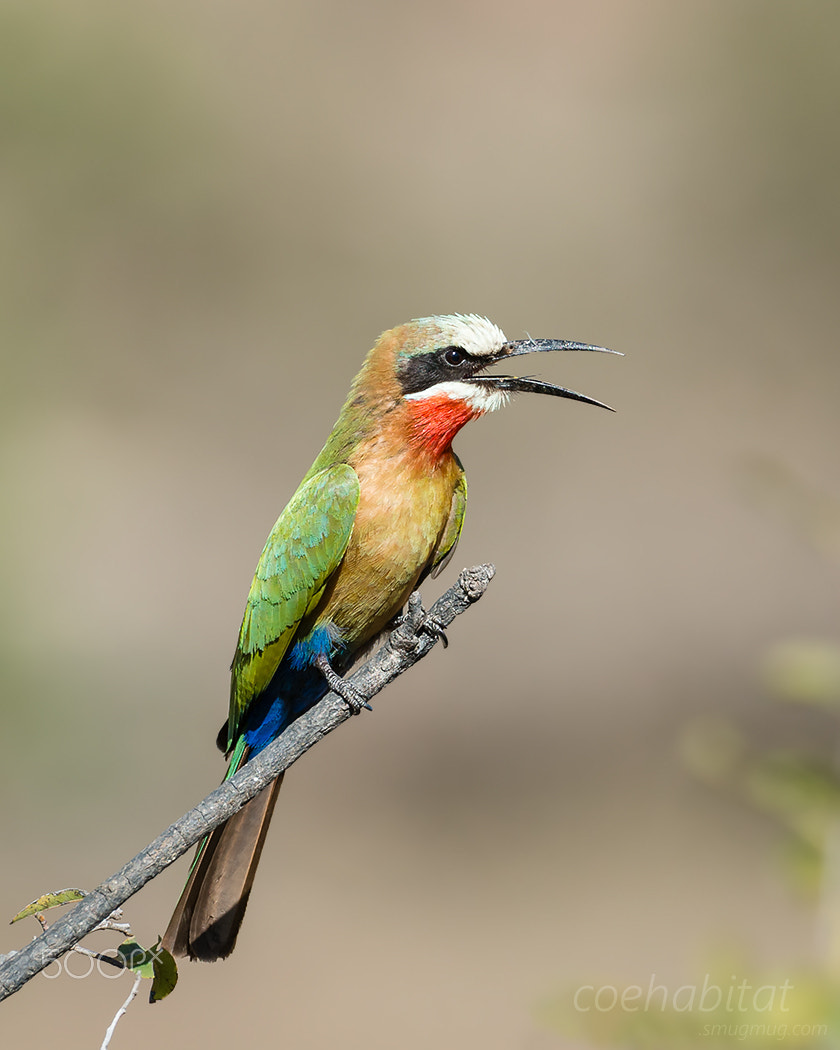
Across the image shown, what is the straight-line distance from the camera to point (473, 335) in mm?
1962

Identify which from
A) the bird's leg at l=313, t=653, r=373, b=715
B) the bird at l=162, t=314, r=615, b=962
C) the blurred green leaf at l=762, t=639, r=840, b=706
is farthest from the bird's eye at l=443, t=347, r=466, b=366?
the blurred green leaf at l=762, t=639, r=840, b=706

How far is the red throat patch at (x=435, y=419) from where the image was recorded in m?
1.96

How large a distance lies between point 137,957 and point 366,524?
977mm

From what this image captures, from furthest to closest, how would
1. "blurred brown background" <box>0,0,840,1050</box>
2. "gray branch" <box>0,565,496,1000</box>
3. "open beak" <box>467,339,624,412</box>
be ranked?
"blurred brown background" <box>0,0,840,1050</box>, "open beak" <box>467,339,624,412</box>, "gray branch" <box>0,565,496,1000</box>

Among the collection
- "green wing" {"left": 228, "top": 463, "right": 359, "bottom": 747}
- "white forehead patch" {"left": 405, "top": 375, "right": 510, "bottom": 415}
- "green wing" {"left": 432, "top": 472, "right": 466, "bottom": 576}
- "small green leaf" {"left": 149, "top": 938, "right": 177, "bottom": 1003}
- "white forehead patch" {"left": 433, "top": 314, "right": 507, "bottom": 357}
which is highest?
"white forehead patch" {"left": 433, "top": 314, "right": 507, "bottom": 357}

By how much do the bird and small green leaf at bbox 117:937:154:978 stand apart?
28.4 inches

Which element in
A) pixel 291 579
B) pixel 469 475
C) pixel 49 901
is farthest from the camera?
pixel 469 475

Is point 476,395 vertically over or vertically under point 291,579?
over

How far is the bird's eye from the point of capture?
1.97m

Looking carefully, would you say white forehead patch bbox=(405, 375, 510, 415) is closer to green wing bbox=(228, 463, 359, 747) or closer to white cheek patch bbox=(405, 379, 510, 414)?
white cheek patch bbox=(405, 379, 510, 414)

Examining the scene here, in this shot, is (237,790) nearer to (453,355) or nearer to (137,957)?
(137,957)

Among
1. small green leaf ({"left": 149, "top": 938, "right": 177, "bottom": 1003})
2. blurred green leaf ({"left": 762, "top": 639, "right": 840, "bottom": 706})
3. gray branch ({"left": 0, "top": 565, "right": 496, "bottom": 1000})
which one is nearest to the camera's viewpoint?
gray branch ({"left": 0, "top": 565, "right": 496, "bottom": 1000})

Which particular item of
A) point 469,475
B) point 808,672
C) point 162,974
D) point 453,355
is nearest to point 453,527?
point 453,355

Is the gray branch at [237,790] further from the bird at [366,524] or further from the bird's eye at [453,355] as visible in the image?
the bird's eye at [453,355]
